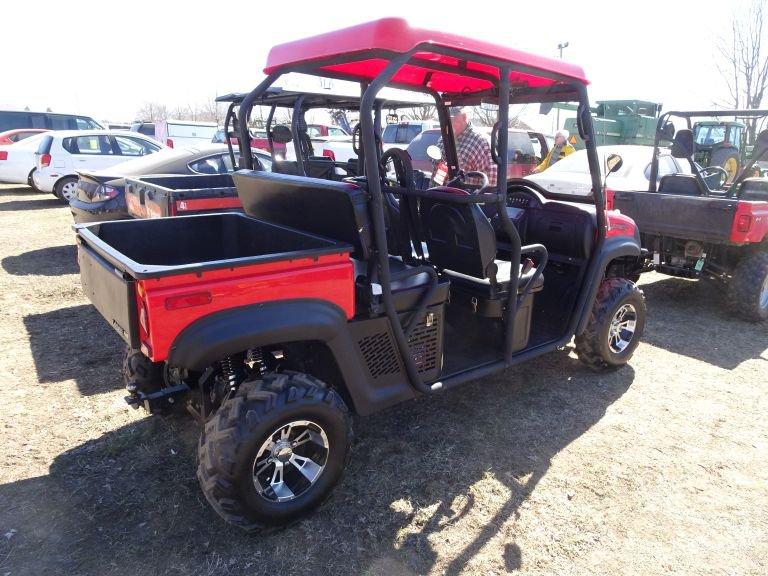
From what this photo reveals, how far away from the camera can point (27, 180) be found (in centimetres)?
1322

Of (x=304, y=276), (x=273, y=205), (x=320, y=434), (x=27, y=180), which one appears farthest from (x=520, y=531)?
(x=27, y=180)

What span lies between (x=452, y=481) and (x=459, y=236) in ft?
4.41

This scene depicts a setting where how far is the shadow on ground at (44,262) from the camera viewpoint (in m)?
6.74

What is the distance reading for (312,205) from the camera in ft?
9.48

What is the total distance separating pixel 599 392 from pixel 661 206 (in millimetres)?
2597

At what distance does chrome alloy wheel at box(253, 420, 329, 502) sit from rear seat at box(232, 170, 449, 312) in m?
0.70

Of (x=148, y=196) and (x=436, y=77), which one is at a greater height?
(x=436, y=77)

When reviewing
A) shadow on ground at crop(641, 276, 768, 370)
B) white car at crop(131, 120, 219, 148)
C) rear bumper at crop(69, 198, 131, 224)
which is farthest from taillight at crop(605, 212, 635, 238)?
white car at crop(131, 120, 219, 148)

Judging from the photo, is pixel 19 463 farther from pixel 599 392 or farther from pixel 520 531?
pixel 599 392

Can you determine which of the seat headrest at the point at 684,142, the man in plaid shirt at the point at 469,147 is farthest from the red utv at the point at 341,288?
the seat headrest at the point at 684,142

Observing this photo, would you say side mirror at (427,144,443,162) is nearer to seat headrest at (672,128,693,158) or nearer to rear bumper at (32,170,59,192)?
seat headrest at (672,128,693,158)

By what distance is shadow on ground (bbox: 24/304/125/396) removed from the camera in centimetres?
400

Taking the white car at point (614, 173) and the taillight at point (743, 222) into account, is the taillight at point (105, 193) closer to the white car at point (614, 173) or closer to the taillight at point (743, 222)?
the white car at point (614, 173)

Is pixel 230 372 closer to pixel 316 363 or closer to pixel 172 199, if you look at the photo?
pixel 316 363
